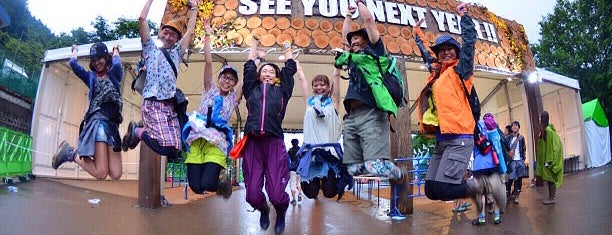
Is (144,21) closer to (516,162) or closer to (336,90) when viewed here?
(336,90)

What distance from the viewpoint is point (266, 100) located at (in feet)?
13.9

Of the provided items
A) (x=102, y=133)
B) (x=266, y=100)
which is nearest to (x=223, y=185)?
(x=266, y=100)

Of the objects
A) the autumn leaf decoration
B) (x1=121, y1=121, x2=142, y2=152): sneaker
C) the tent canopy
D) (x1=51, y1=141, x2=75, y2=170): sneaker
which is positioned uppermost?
the autumn leaf decoration

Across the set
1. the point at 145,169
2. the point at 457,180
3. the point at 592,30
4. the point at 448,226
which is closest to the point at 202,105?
the point at 457,180

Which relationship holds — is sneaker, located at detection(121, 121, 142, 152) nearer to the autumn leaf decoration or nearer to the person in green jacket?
the person in green jacket

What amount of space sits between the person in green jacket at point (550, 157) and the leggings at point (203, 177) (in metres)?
6.38

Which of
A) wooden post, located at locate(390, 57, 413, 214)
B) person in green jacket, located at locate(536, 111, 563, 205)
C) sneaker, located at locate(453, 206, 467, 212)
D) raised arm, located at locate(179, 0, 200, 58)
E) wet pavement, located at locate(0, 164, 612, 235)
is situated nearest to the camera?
raised arm, located at locate(179, 0, 200, 58)

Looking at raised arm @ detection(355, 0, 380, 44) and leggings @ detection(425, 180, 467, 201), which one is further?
raised arm @ detection(355, 0, 380, 44)

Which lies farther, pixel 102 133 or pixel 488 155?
pixel 488 155

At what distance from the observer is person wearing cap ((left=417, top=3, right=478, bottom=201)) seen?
400 cm

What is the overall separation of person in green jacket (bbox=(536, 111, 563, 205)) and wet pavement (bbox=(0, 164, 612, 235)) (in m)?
0.48

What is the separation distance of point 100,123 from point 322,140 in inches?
89.0

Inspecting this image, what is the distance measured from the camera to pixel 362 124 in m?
4.31

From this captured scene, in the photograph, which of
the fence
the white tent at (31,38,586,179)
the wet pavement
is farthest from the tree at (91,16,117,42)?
the wet pavement
